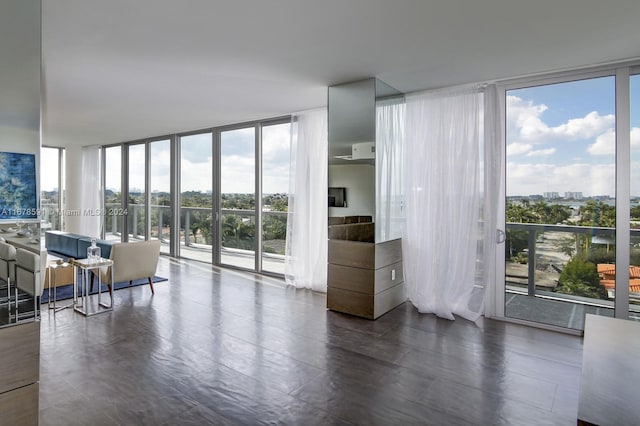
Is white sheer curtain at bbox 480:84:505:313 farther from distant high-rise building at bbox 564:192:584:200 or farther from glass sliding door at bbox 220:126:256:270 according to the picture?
glass sliding door at bbox 220:126:256:270

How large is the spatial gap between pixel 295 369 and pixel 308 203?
2.82m

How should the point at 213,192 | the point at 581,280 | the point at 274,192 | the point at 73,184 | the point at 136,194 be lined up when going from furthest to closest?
the point at 73,184 < the point at 136,194 < the point at 213,192 < the point at 274,192 < the point at 581,280

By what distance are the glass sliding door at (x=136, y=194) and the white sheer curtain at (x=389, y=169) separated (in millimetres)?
6157

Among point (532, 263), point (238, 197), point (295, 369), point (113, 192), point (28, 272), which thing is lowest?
point (295, 369)

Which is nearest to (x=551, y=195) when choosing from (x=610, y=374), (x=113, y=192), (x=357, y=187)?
(x=357, y=187)

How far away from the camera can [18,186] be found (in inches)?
61.9

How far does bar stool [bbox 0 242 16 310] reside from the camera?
5.15ft

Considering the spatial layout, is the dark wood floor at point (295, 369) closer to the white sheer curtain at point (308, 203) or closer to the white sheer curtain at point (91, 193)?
the white sheer curtain at point (308, 203)

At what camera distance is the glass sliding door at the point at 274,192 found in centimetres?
580

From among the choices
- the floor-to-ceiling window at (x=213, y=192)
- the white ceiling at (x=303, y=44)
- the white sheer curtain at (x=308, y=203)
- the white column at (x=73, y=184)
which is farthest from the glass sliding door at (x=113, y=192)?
the white sheer curtain at (x=308, y=203)

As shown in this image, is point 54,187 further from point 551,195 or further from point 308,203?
point 551,195

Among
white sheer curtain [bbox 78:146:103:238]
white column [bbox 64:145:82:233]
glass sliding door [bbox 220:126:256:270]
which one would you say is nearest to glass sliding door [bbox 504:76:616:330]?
glass sliding door [bbox 220:126:256:270]

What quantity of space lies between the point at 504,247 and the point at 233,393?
122 inches

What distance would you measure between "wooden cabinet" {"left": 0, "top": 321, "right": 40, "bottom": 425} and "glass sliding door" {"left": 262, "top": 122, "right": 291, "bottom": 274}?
4.24 meters
